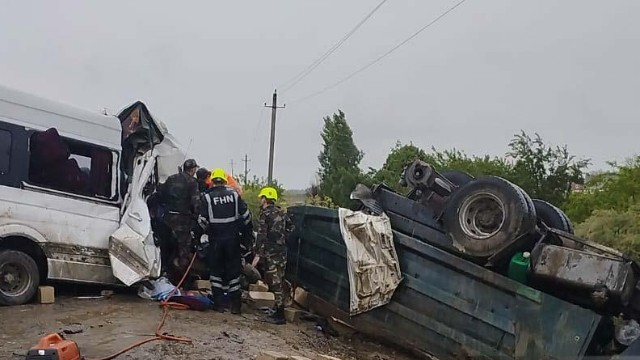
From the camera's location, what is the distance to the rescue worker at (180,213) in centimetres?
880

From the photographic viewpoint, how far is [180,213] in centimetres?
881

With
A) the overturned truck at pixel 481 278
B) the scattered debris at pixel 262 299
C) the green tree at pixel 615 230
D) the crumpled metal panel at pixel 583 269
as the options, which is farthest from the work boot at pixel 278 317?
the green tree at pixel 615 230

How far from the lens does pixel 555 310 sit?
21.0 ft

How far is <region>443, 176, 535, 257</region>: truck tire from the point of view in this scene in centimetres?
684

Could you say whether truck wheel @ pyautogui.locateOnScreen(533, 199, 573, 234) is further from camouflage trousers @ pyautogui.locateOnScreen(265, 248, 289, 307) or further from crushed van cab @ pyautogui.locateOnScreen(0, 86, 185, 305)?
crushed van cab @ pyautogui.locateOnScreen(0, 86, 185, 305)

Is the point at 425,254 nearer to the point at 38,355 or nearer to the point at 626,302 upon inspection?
the point at 626,302

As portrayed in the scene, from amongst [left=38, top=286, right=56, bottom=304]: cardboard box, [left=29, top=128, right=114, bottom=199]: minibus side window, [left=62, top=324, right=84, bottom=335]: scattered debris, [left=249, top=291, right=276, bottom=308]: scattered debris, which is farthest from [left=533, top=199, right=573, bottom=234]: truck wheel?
[left=38, top=286, right=56, bottom=304]: cardboard box

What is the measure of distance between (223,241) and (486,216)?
2.83m

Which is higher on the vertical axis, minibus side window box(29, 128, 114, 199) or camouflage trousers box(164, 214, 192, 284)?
minibus side window box(29, 128, 114, 199)

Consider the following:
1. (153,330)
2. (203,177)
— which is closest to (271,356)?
(153,330)

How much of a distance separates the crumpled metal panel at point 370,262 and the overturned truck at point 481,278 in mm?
31

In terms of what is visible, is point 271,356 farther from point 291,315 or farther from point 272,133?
point 272,133

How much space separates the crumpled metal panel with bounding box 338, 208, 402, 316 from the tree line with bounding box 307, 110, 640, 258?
1795 millimetres

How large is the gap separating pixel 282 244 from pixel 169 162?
211 cm
